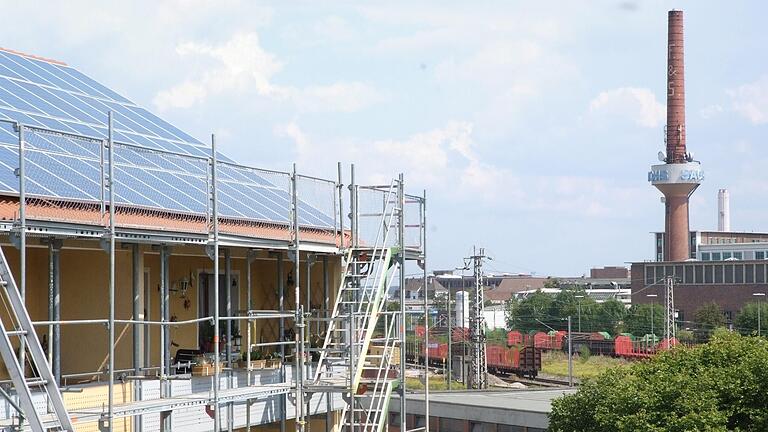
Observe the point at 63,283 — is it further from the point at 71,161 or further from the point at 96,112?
the point at 96,112

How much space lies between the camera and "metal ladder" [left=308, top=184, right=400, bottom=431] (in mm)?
20812

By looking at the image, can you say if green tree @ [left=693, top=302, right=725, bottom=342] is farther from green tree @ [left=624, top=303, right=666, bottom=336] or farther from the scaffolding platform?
the scaffolding platform

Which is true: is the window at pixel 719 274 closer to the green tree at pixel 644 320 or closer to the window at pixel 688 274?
the window at pixel 688 274

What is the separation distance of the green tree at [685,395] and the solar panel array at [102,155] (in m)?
7.96

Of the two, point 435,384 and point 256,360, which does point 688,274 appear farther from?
point 256,360

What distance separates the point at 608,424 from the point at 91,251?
13.0 metres

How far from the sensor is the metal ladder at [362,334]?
68.3 ft

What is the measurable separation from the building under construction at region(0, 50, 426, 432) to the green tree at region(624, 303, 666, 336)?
278ft

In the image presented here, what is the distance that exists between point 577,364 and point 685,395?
5649 centimetres

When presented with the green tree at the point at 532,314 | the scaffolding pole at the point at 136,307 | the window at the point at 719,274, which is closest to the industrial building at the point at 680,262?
the window at the point at 719,274

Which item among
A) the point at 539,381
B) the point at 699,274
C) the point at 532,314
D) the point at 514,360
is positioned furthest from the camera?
the point at 532,314

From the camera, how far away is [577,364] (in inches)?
3182

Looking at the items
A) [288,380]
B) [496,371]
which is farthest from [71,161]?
[496,371]

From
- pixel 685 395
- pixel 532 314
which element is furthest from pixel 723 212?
pixel 685 395
